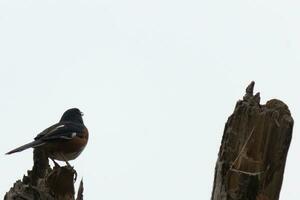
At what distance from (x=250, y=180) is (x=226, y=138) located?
0.43m

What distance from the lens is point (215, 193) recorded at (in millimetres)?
6254

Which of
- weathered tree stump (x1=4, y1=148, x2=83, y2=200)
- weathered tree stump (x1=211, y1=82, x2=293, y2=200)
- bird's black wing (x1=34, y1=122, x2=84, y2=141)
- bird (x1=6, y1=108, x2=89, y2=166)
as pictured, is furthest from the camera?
bird's black wing (x1=34, y1=122, x2=84, y2=141)

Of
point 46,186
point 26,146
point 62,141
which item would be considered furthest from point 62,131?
point 46,186

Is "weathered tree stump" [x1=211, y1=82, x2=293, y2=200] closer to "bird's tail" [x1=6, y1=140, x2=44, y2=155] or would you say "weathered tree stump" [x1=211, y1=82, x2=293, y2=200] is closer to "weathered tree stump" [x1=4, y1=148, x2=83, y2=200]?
"weathered tree stump" [x1=4, y1=148, x2=83, y2=200]

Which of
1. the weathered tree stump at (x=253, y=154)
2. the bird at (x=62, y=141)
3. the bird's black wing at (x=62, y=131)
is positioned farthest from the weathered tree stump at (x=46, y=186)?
the bird's black wing at (x=62, y=131)

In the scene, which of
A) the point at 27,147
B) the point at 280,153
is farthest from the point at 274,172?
the point at 27,147

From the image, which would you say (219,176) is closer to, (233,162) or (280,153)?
(233,162)

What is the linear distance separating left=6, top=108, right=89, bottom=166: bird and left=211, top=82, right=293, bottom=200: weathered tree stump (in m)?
4.50

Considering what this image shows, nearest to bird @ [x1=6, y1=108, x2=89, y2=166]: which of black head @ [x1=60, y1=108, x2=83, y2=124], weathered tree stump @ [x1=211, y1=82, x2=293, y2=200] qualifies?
black head @ [x1=60, y1=108, x2=83, y2=124]

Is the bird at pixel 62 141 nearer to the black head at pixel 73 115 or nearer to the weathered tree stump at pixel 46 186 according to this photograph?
the black head at pixel 73 115

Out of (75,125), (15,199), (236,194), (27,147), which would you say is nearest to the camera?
(236,194)

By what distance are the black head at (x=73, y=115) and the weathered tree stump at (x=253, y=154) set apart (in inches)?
253

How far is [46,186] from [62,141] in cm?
356

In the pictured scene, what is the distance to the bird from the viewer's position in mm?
10492
